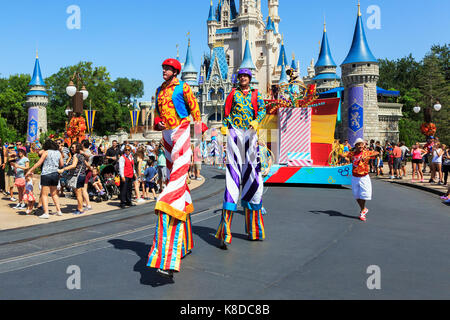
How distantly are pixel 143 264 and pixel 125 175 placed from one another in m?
4.81

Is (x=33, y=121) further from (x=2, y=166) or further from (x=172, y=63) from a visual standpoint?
(x=172, y=63)

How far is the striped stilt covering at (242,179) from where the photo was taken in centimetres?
515

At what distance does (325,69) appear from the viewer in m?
41.8

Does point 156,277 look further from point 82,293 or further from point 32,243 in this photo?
point 32,243

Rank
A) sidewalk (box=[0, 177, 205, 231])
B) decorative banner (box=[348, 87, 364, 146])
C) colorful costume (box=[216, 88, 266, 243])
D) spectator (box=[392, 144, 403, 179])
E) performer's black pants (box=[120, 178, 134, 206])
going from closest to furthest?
colorful costume (box=[216, 88, 266, 243]), sidewalk (box=[0, 177, 205, 231]), performer's black pants (box=[120, 178, 134, 206]), spectator (box=[392, 144, 403, 179]), decorative banner (box=[348, 87, 364, 146])

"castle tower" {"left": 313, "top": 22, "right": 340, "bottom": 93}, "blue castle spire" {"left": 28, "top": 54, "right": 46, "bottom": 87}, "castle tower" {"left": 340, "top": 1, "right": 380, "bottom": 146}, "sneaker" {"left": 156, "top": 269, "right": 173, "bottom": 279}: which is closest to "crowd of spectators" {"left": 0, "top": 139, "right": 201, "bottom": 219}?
"sneaker" {"left": 156, "top": 269, "right": 173, "bottom": 279}

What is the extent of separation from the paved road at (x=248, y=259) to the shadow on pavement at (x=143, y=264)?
0.01 meters

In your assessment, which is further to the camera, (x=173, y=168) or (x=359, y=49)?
(x=359, y=49)

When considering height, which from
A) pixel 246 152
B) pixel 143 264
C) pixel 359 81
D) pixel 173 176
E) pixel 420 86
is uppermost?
pixel 420 86

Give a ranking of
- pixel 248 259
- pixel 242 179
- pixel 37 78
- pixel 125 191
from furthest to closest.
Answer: pixel 37 78, pixel 125 191, pixel 242 179, pixel 248 259

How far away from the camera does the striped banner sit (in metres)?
14.2

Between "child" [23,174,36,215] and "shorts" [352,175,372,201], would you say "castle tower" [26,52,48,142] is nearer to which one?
"child" [23,174,36,215]

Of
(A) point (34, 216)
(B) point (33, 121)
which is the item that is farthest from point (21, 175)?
(B) point (33, 121)
